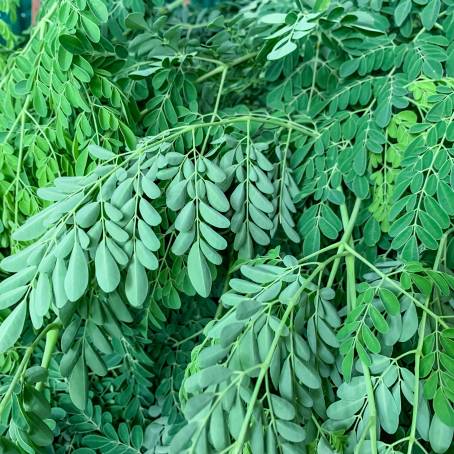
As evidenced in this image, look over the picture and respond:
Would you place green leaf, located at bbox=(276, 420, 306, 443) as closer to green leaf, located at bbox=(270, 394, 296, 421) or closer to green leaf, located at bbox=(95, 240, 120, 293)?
green leaf, located at bbox=(270, 394, 296, 421)

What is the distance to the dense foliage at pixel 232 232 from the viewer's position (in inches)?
26.4

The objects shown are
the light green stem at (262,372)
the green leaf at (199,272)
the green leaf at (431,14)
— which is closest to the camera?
the light green stem at (262,372)

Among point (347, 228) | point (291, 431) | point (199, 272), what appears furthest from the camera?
point (347, 228)

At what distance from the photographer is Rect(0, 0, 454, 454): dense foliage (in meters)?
0.67

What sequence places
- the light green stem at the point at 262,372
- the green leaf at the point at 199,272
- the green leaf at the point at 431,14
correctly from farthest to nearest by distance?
the green leaf at the point at 431,14
the green leaf at the point at 199,272
the light green stem at the point at 262,372

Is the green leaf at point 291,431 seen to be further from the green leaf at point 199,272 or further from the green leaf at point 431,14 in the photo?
the green leaf at point 431,14

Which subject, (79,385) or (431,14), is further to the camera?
(431,14)

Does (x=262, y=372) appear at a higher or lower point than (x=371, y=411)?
higher

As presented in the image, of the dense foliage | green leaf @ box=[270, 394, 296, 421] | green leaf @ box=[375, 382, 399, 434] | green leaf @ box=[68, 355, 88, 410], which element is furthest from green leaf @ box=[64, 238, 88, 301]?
green leaf @ box=[375, 382, 399, 434]

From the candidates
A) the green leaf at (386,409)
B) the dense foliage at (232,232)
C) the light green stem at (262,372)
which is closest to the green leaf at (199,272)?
the dense foliage at (232,232)

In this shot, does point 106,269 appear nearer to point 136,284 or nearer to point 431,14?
point 136,284

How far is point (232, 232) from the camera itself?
87 cm

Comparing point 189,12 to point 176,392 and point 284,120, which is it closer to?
point 284,120

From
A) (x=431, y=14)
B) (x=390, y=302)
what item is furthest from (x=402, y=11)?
(x=390, y=302)
